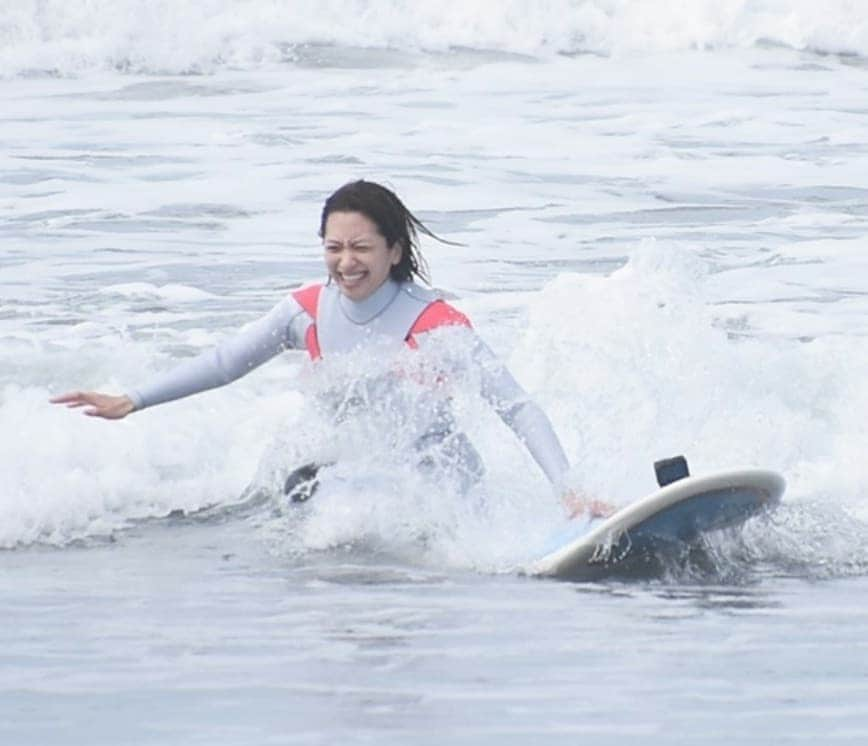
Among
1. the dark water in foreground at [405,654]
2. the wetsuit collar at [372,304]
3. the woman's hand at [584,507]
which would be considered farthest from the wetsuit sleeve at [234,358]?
the woman's hand at [584,507]

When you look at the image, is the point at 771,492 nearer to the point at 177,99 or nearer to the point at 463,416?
the point at 463,416

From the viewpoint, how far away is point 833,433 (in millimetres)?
8336

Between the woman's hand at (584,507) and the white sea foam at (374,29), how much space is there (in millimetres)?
13313

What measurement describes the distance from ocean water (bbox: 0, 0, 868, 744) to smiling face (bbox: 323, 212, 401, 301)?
0.35 meters

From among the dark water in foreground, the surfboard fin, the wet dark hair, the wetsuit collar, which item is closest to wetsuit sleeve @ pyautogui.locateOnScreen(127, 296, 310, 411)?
the wetsuit collar

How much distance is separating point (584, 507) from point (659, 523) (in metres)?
0.23

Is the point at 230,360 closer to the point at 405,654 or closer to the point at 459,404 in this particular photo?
the point at 459,404

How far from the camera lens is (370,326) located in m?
6.65

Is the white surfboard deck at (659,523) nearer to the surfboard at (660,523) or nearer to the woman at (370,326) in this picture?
the surfboard at (660,523)

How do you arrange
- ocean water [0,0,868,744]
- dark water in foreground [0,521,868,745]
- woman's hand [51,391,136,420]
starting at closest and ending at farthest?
dark water in foreground [0,521,868,745], ocean water [0,0,868,744], woman's hand [51,391,136,420]

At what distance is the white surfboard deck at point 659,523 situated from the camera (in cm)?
598

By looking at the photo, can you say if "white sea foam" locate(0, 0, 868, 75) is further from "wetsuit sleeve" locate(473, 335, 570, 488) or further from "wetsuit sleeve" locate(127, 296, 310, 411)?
"wetsuit sleeve" locate(473, 335, 570, 488)

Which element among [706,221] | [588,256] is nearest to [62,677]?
[588,256]

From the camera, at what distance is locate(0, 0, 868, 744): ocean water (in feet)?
15.9
